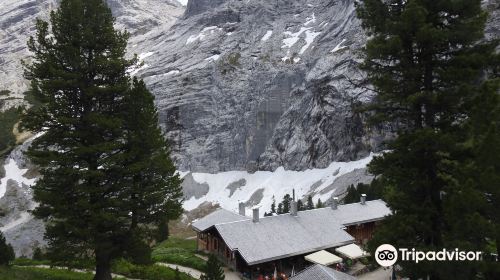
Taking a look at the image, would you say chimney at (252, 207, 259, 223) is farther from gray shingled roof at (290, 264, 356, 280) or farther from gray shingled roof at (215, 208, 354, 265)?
gray shingled roof at (290, 264, 356, 280)

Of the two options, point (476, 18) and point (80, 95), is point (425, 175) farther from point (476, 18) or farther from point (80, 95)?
point (80, 95)

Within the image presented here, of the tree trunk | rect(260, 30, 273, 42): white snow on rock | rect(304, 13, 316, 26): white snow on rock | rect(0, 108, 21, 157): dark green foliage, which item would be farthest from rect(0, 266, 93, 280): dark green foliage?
rect(304, 13, 316, 26): white snow on rock

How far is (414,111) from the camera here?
13.6m

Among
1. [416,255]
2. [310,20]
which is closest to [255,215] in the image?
[416,255]

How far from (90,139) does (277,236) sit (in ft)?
53.5

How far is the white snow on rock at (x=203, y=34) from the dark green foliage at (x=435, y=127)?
10548 centimetres

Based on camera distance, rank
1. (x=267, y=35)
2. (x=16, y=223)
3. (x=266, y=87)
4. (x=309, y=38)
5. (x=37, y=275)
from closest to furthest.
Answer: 1. (x=37, y=275)
2. (x=16, y=223)
3. (x=266, y=87)
4. (x=309, y=38)
5. (x=267, y=35)

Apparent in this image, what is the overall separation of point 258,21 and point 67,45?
98.2 m

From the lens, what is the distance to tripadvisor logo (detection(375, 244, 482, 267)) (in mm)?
11453

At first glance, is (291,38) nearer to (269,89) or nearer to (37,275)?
(269,89)

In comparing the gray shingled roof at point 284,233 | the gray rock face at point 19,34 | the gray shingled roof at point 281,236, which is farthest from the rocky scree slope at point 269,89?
the gray rock face at point 19,34

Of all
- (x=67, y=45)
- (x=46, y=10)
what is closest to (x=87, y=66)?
(x=67, y=45)

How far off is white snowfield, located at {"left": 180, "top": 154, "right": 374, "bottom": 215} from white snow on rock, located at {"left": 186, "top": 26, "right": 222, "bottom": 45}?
5213cm

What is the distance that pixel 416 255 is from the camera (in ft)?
40.6
